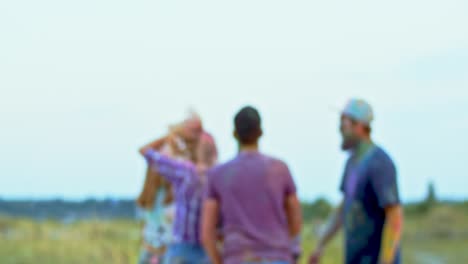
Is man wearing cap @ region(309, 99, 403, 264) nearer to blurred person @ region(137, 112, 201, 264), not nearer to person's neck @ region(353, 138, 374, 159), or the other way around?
person's neck @ region(353, 138, 374, 159)

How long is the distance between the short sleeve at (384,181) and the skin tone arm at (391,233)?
0.05m

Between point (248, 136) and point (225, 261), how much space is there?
70 cm

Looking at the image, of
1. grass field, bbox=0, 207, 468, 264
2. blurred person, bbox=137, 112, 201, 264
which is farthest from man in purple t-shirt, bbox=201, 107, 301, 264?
grass field, bbox=0, 207, 468, 264

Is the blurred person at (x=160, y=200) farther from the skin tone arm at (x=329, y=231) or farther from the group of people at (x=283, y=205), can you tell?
the group of people at (x=283, y=205)

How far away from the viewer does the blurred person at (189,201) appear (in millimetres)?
8336

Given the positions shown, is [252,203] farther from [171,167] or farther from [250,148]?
[171,167]

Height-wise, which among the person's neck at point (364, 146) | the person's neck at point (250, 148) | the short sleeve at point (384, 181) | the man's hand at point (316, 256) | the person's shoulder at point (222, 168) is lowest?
the man's hand at point (316, 256)

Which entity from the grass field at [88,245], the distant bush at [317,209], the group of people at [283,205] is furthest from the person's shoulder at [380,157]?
the distant bush at [317,209]

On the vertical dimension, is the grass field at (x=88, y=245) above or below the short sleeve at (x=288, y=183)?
below

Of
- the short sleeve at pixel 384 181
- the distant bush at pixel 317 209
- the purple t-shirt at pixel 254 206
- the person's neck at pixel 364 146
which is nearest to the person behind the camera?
the purple t-shirt at pixel 254 206

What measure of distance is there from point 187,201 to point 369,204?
4.55 ft

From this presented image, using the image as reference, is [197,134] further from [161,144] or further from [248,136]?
[248,136]

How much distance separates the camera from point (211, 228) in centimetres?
740

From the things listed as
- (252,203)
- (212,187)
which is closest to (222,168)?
(212,187)
